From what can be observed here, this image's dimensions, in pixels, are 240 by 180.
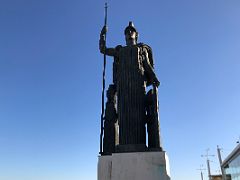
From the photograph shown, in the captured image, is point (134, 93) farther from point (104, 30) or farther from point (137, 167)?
point (104, 30)

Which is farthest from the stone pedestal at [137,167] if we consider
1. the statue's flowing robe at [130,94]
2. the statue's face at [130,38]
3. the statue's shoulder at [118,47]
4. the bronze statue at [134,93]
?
the statue's face at [130,38]

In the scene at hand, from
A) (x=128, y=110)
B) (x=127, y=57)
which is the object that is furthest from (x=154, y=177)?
(x=127, y=57)

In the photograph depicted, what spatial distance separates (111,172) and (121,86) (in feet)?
7.82

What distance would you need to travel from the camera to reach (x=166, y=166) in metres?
6.09

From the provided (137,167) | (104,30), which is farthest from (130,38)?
(137,167)

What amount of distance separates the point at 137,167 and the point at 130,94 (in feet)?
6.57

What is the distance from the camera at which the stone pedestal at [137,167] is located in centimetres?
603

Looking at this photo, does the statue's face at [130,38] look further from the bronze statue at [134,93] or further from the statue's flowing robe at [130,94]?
the statue's flowing robe at [130,94]

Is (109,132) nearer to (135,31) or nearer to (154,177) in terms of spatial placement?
(154,177)

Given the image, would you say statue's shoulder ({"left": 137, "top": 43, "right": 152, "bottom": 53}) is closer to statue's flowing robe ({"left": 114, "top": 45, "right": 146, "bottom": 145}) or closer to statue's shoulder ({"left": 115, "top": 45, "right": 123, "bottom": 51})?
statue's flowing robe ({"left": 114, "top": 45, "right": 146, "bottom": 145})

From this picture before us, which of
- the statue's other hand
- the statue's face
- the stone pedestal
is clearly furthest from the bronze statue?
the stone pedestal

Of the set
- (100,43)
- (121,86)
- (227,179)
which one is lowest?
(227,179)

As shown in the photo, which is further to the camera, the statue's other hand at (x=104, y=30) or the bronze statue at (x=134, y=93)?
the statue's other hand at (x=104, y=30)

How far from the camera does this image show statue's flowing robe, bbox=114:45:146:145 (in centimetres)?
672
